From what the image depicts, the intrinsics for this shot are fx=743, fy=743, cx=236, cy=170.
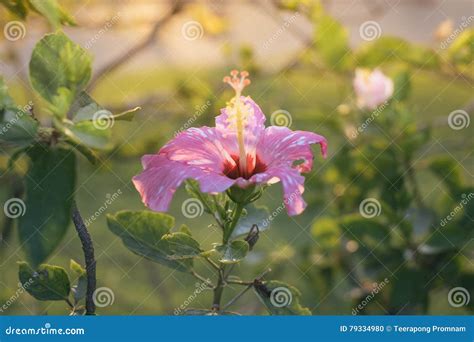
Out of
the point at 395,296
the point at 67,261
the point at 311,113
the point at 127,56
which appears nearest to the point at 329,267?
the point at 395,296

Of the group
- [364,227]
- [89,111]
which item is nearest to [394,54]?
[364,227]

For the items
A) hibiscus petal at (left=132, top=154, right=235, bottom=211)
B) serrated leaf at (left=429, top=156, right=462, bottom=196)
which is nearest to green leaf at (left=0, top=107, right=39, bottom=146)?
hibiscus petal at (left=132, top=154, right=235, bottom=211)

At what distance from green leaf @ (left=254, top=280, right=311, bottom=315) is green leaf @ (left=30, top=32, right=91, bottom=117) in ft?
1.20

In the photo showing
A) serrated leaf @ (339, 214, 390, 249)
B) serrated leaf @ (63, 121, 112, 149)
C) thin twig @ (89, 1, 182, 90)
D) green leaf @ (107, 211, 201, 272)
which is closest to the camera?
serrated leaf @ (63, 121, 112, 149)

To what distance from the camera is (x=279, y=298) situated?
1002mm

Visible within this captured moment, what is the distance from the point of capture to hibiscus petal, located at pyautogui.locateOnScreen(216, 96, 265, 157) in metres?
0.98

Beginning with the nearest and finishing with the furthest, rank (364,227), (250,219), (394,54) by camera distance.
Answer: (250,219) < (364,227) < (394,54)

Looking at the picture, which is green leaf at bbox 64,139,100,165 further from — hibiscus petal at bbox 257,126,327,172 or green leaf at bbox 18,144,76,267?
hibiscus petal at bbox 257,126,327,172

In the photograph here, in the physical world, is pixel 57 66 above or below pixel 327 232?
above

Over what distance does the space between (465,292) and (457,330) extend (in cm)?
61

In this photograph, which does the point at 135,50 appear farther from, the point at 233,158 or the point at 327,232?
the point at 233,158

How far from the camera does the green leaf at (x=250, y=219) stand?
1058 mm

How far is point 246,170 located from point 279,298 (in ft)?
0.59

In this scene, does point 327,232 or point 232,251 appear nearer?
point 232,251
